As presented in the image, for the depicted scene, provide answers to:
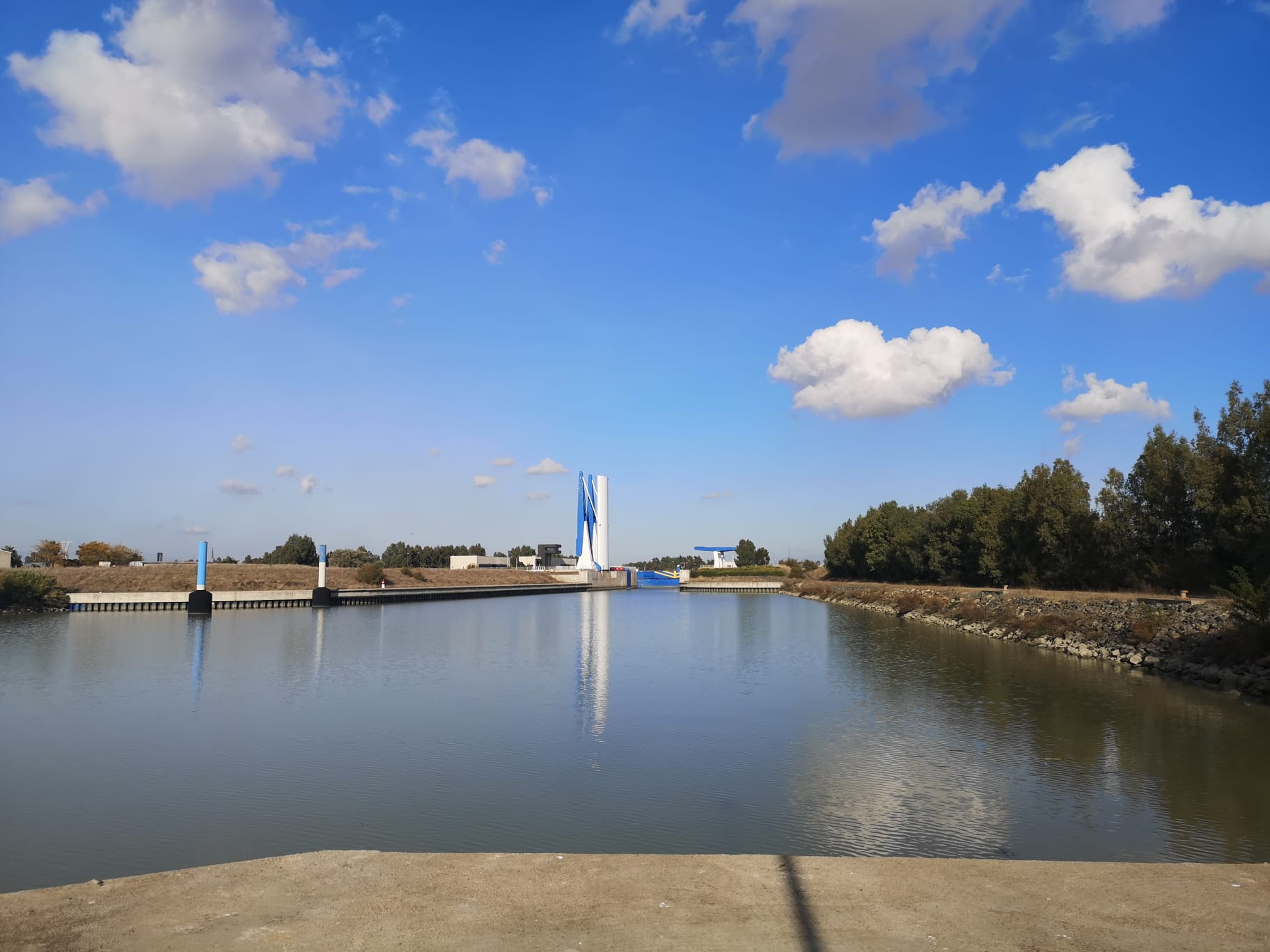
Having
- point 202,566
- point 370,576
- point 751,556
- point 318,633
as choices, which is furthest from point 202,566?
point 751,556

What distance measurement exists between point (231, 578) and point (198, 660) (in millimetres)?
47749

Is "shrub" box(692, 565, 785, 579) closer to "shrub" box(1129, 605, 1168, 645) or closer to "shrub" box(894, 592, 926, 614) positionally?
"shrub" box(894, 592, 926, 614)

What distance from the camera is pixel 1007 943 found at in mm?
5184

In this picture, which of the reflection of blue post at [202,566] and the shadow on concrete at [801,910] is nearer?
the shadow on concrete at [801,910]

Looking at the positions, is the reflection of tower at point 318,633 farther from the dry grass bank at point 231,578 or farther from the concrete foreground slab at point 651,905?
Result: the concrete foreground slab at point 651,905

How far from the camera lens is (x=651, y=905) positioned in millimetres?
5750

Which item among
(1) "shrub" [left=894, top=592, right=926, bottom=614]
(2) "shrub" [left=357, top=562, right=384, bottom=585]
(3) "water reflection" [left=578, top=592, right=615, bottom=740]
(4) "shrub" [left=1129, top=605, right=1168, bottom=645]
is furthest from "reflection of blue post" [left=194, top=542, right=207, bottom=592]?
(4) "shrub" [left=1129, top=605, right=1168, bottom=645]

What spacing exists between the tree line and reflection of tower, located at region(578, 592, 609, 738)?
15898 mm

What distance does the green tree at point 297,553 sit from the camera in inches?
4400

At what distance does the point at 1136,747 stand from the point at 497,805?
1091cm

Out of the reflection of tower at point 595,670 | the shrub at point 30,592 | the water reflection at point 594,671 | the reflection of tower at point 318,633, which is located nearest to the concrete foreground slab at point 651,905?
the water reflection at point 594,671

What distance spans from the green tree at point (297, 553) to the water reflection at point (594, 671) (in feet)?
231

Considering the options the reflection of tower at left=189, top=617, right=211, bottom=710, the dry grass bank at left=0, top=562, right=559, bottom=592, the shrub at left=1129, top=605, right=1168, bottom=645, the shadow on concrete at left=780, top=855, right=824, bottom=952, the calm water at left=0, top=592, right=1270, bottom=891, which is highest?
the dry grass bank at left=0, top=562, right=559, bottom=592

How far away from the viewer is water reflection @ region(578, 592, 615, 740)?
688 inches
